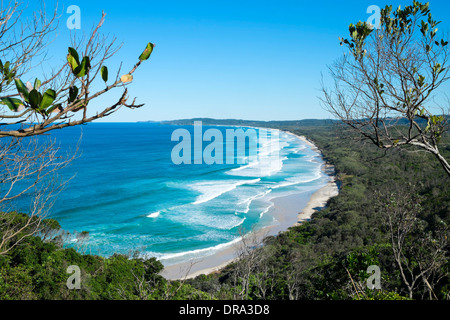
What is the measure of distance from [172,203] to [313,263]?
17.4m

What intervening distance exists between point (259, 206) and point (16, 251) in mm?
21252

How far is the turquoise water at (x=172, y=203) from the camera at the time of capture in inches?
881

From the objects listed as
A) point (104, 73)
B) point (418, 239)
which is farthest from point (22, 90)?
point (418, 239)

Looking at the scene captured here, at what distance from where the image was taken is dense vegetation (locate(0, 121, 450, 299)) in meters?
8.96

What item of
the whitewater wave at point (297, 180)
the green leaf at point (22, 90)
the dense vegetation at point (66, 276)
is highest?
the green leaf at point (22, 90)

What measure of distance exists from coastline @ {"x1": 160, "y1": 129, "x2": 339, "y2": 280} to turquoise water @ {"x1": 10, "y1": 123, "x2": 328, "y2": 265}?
0.77 metres

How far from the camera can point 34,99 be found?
1636mm

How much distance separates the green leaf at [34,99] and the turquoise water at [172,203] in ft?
38.5

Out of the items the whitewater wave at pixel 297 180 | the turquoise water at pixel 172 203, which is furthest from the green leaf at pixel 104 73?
the whitewater wave at pixel 297 180

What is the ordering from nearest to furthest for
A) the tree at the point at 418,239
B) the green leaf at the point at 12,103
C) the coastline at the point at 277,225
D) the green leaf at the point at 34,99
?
the green leaf at the point at 34,99 → the green leaf at the point at 12,103 → the tree at the point at 418,239 → the coastline at the point at 277,225

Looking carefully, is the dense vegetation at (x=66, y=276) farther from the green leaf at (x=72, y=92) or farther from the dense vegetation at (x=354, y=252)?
the green leaf at (x=72, y=92)

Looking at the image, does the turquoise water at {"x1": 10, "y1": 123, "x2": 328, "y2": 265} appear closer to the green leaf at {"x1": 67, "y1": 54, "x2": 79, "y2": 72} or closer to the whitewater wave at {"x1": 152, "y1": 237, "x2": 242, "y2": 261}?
the whitewater wave at {"x1": 152, "y1": 237, "x2": 242, "y2": 261}

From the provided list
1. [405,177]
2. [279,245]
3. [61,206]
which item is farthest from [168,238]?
[405,177]
